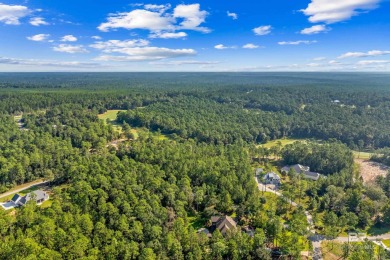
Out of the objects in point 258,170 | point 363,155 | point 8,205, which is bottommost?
point 363,155

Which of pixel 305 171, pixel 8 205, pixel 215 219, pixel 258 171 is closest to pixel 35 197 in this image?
pixel 8 205

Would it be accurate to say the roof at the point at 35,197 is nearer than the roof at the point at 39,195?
Yes

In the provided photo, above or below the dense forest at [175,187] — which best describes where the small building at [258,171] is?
below

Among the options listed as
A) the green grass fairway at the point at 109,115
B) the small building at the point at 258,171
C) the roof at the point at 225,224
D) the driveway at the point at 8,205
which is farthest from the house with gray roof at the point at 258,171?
the green grass fairway at the point at 109,115

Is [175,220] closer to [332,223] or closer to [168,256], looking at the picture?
[168,256]

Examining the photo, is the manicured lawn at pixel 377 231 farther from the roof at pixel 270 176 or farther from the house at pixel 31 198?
the house at pixel 31 198

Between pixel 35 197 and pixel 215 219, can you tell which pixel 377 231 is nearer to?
pixel 215 219
